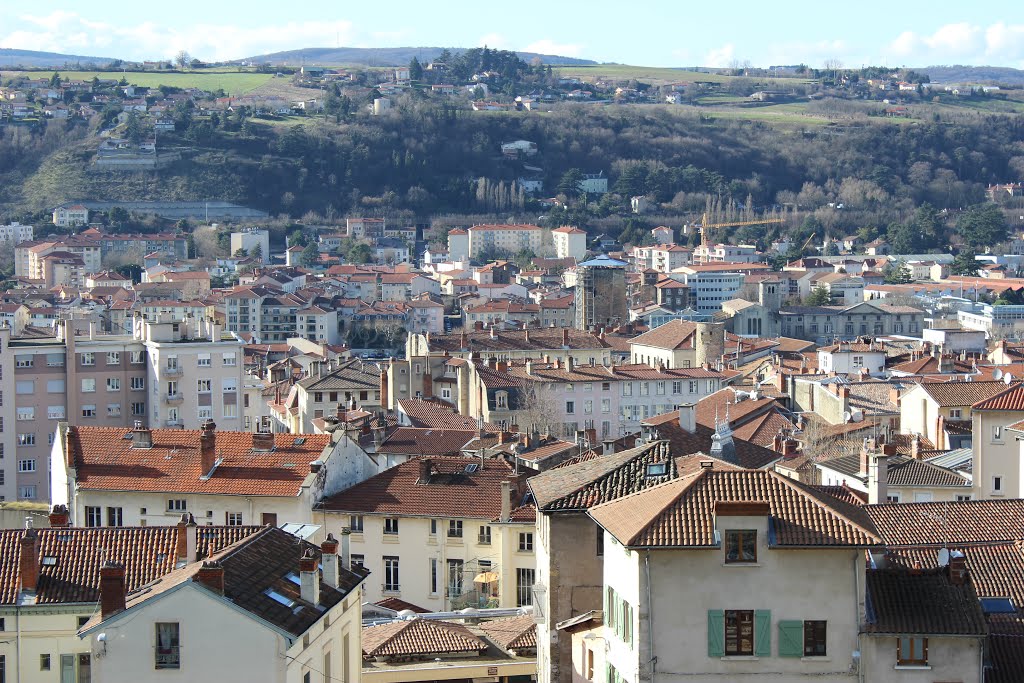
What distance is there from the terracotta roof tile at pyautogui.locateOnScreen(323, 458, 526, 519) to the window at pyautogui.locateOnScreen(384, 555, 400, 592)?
0.76 metres

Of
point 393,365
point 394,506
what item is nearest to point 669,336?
point 393,365

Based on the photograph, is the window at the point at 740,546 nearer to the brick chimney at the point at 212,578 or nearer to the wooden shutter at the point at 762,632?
the wooden shutter at the point at 762,632

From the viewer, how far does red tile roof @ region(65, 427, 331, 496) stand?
2873 cm

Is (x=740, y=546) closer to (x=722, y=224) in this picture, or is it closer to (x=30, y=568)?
(x=30, y=568)

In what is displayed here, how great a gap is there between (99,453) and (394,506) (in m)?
4.90

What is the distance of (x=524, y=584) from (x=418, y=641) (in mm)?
5879

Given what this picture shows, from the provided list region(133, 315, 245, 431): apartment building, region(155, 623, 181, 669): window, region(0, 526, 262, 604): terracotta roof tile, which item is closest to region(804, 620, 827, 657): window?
region(155, 623, 181, 669): window

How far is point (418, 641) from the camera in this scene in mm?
22406

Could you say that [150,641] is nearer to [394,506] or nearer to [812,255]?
[394,506]

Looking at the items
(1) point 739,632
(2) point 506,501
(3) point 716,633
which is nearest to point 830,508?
(1) point 739,632

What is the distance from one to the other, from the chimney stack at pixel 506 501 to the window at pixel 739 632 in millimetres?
12900

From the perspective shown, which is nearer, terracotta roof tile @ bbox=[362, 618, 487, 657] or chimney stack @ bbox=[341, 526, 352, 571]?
chimney stack @ bbox=[341, 526, 352, 571]

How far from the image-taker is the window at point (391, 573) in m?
28.9

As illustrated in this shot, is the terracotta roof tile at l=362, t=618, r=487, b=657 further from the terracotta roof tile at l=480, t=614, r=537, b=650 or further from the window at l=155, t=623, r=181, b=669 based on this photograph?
the window at l=155, t=623, r=181, b=669
